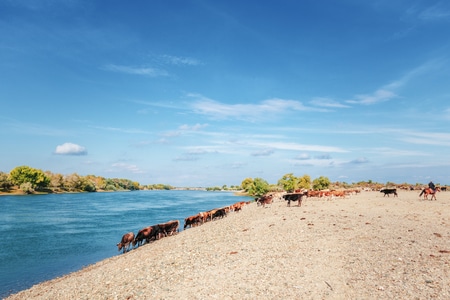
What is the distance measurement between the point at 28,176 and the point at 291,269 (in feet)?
477

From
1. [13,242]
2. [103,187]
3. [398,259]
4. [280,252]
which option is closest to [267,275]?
[280,252]

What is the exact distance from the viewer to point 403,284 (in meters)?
9.25

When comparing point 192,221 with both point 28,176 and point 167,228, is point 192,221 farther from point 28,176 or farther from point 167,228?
point 28,176

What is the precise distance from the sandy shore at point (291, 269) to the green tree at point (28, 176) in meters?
134

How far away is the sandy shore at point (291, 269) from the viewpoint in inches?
362

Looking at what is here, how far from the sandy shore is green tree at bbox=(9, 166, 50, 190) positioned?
13394cm

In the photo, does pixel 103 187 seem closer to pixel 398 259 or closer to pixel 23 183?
pixel 23 183

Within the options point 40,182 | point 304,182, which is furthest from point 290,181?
point 40,182

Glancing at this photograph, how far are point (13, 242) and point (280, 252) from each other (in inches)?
1109

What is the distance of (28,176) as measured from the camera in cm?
12519

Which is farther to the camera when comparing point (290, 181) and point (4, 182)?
point (4, 182)

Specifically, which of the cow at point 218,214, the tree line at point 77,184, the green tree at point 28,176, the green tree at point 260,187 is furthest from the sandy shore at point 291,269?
the green tree at point 28,176

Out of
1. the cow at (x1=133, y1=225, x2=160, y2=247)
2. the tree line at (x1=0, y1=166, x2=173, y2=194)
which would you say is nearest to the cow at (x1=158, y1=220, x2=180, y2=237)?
the cow at (x1=133, y1=225, x2=160, y2=247)

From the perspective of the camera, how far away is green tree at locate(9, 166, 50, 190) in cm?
12369
